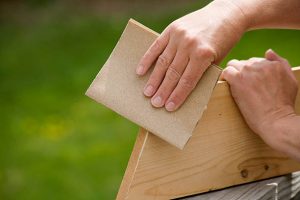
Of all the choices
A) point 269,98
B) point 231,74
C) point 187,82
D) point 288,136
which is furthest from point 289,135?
point 187,82

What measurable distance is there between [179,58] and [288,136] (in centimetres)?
38

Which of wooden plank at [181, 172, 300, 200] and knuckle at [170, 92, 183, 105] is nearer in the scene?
knuckle at [170, 92, 183, 105]

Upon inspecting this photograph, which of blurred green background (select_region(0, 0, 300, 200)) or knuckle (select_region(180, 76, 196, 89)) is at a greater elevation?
knuckle (select_region(180, 76, 196, 89))

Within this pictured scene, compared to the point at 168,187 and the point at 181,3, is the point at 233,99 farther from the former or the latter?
the point at 181,3

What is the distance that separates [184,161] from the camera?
5.19 ft

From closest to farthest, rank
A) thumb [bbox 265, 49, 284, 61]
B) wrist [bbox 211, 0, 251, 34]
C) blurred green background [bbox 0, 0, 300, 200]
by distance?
wrist [bbox 211, 0, 251, 34], thumb [bbox 265, 49, 284, 61], blurred green background [bbox 0, 0, 300, 200]

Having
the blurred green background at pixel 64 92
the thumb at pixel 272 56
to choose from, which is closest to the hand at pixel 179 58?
the thumb at pixel 272 56

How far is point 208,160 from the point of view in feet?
5.33

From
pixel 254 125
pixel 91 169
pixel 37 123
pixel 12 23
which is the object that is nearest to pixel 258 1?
pixel 254 125

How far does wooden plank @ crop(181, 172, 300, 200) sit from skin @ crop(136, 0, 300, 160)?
4.8 inches

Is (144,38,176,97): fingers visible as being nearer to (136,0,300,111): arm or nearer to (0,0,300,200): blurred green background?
(136,0,300,111): arm

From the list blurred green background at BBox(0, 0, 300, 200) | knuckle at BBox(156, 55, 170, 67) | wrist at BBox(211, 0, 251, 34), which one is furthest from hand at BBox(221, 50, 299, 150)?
blurred green background at BBox(0, 0, 300, 200)

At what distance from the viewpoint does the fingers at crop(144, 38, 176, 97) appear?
1.52 metres

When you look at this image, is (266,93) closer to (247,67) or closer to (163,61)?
(247,67)
